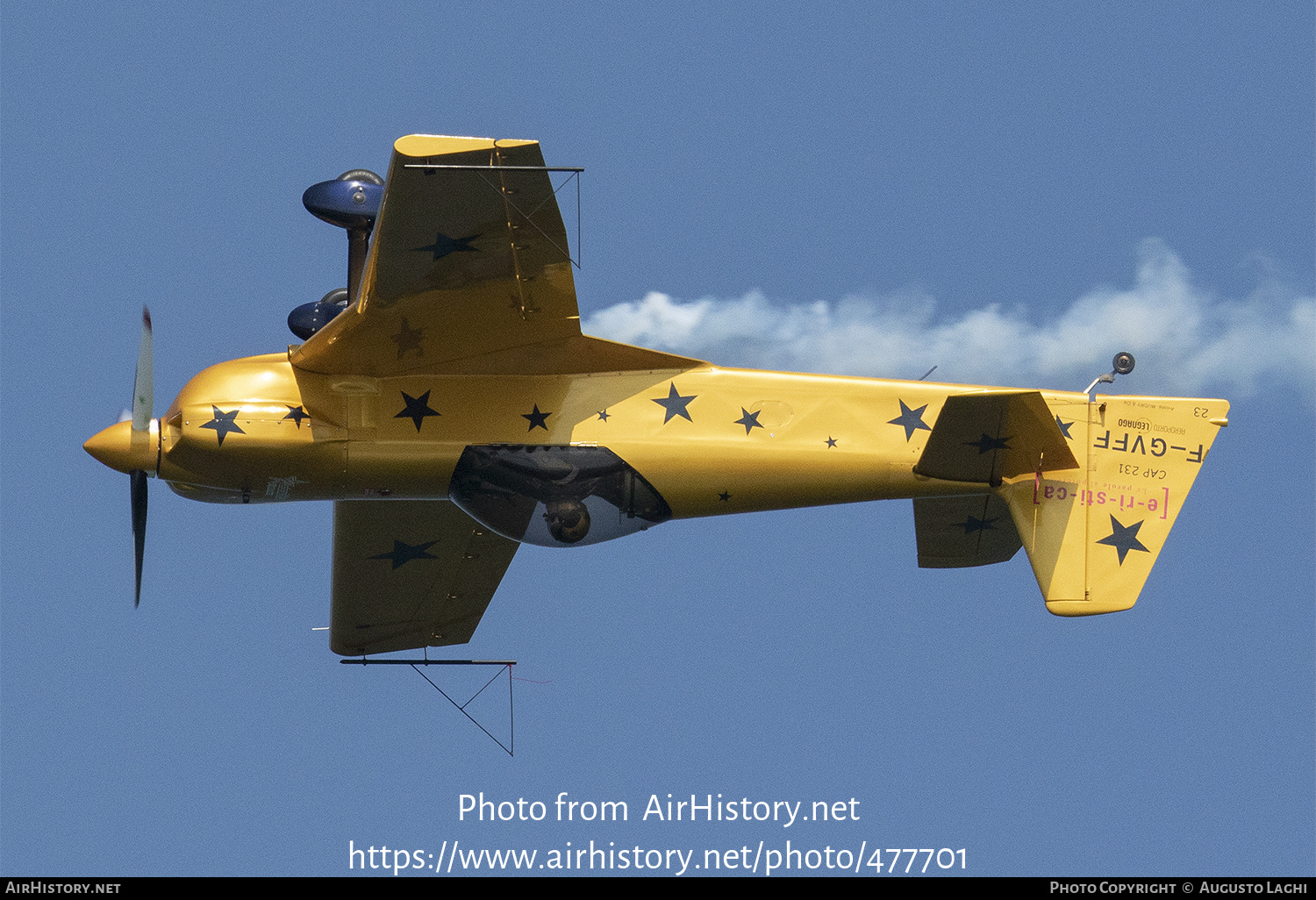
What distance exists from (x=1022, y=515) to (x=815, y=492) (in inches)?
84.2

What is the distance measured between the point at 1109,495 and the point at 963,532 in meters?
1.72

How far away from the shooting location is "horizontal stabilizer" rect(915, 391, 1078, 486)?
20797 mm

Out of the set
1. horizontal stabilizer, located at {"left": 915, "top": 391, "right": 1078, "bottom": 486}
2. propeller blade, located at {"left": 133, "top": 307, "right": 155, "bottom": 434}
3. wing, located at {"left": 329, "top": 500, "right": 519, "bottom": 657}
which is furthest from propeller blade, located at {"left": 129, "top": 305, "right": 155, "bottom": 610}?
horizontal stabilizer, located at {"left": 915, "top": 391, "right": 1078, "bottom": 486}

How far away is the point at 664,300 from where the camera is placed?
2244 cm

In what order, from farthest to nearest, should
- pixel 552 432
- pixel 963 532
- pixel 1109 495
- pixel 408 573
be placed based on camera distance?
pixel 408 573
pixel 963 532
pixel 1109 495
pixel 552 432

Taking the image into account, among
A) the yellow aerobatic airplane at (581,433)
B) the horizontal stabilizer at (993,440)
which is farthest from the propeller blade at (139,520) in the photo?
the horizontal stabilizer at (993,440)

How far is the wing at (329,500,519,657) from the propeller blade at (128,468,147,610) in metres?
2.33

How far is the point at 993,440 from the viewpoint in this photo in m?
21.1

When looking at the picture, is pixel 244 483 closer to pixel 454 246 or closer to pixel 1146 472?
pixel 454 246

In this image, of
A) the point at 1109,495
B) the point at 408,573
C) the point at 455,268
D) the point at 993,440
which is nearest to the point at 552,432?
the point at 455,268

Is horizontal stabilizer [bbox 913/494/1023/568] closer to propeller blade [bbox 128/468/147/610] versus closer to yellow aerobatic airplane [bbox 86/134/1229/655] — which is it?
yellow aerobatic airplane [bbox 86/134/1229/655]

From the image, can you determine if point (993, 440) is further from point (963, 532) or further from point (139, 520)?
point (139, 520)

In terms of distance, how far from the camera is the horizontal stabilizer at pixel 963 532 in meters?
22.3

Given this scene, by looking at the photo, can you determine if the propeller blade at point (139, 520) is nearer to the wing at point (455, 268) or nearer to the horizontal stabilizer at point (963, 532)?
the wing at point (455, 268)
